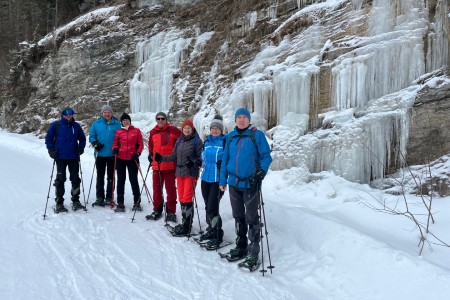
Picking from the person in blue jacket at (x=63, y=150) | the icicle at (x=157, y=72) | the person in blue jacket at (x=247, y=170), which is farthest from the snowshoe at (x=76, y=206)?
the icicle at (x=157, y=72)

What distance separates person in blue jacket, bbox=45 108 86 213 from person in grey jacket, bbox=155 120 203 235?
2175mm

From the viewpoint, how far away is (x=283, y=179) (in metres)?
8.81

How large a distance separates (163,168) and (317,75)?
5052 mm

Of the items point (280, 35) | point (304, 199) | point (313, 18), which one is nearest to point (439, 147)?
point (304, 199)

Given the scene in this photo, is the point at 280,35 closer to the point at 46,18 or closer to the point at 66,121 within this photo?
the point at 66,121

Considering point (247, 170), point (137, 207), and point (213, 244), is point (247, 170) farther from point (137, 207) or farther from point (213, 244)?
point (137, 207)

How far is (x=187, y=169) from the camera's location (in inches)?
222

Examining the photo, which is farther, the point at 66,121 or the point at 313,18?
the point at 313,18

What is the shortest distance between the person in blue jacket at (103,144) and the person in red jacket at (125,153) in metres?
0.28

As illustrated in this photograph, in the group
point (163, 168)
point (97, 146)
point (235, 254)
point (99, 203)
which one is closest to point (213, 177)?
point (235, 254)

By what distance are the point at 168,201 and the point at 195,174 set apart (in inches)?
36.3

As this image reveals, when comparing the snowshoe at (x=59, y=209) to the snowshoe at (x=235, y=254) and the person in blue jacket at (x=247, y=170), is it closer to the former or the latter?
the snowshoe at (x=235, y=254)

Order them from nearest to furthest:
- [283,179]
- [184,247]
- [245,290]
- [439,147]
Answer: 1. [245,290]
2. [184,247]
3. [439,147]
4. [283,179]

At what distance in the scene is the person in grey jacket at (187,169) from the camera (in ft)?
18.4
